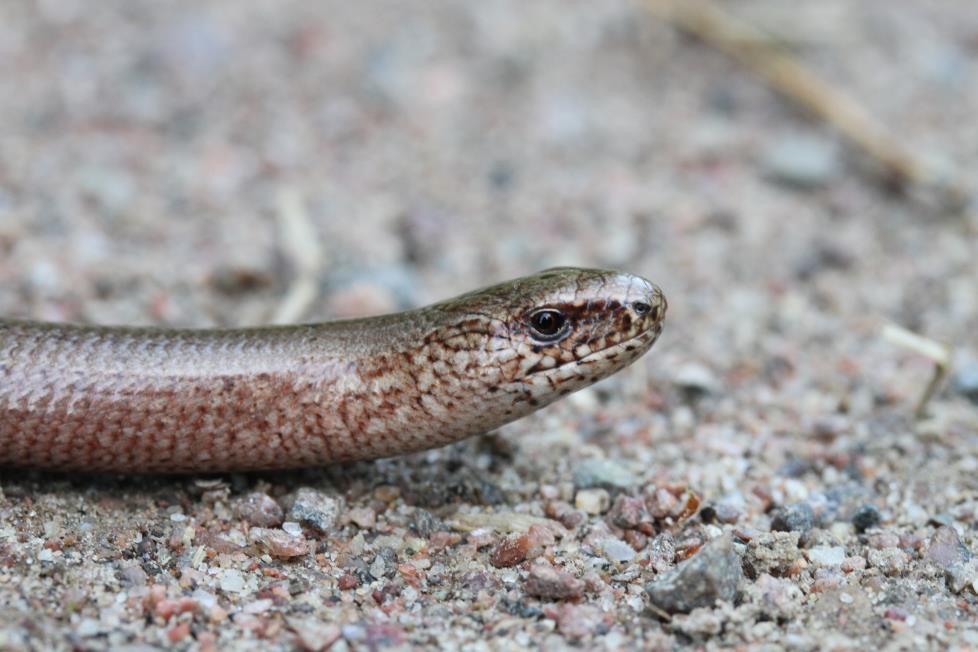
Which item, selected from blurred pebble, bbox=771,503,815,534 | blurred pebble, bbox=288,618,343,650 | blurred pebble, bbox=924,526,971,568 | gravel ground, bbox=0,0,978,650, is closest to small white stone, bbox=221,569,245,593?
gravel ground, bbox=0,0,978,650

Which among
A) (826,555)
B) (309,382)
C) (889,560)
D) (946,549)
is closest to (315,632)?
(309,382)

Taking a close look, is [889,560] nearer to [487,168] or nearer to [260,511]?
[260,511]

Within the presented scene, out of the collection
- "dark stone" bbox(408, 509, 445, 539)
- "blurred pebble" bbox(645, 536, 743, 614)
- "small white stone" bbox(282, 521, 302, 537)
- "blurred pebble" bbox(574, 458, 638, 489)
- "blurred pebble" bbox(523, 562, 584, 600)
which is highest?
"blurred pebble" bbox(645, 536, 743, 614)

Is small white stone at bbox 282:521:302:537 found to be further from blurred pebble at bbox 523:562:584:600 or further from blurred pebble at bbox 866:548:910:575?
A: blurred pebble at bbox 866:548:910:575

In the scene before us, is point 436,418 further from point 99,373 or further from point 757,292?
point 757,292

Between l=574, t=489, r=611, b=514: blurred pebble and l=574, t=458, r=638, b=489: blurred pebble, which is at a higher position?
l=574, t=458, r=638, b=489: blurred pebble

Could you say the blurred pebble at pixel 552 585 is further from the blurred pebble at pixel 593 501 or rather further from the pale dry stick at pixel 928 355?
the pale dry stick at pixel 928 355
